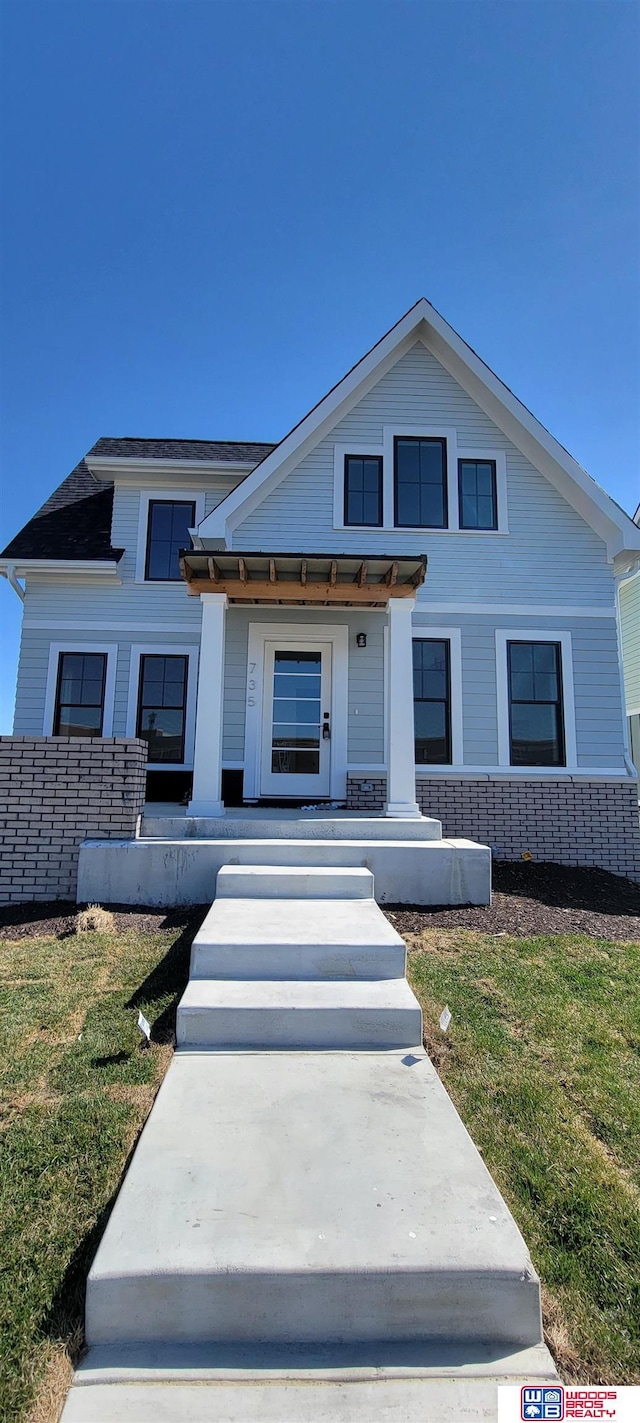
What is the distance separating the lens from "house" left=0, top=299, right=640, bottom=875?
8922mm

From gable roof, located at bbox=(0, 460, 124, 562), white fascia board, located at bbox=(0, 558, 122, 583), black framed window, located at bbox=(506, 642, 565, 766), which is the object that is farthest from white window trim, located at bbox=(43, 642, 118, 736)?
black framed window, located at bbox=(506, 642, 565, 766)

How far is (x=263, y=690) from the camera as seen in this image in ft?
29.9

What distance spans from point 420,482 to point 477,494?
0.90 meters

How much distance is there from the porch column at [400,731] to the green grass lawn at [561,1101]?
2.22m

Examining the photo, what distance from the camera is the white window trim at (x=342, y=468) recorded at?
9.30 meters

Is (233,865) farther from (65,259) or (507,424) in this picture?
(65,259)

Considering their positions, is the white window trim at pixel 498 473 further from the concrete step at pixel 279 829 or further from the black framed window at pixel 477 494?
the concrete step at pixel 279 829

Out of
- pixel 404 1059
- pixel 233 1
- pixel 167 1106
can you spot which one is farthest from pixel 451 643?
pixel 233 1

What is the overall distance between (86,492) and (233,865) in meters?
8.12

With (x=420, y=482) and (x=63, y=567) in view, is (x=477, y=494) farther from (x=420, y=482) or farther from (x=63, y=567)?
(x=63, y=567)

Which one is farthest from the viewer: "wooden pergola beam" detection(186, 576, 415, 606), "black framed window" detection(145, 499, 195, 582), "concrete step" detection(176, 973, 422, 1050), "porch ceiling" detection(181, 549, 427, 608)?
"black framed window" detection(145, 499, 195, 582)

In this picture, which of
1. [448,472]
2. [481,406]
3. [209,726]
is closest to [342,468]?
[448,472]

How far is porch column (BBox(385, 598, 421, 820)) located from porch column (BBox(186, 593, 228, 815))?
6.42 ft

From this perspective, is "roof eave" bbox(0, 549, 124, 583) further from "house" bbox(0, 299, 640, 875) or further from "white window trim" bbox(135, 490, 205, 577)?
"white window trim" bbox(135, 490, 205, 577)
